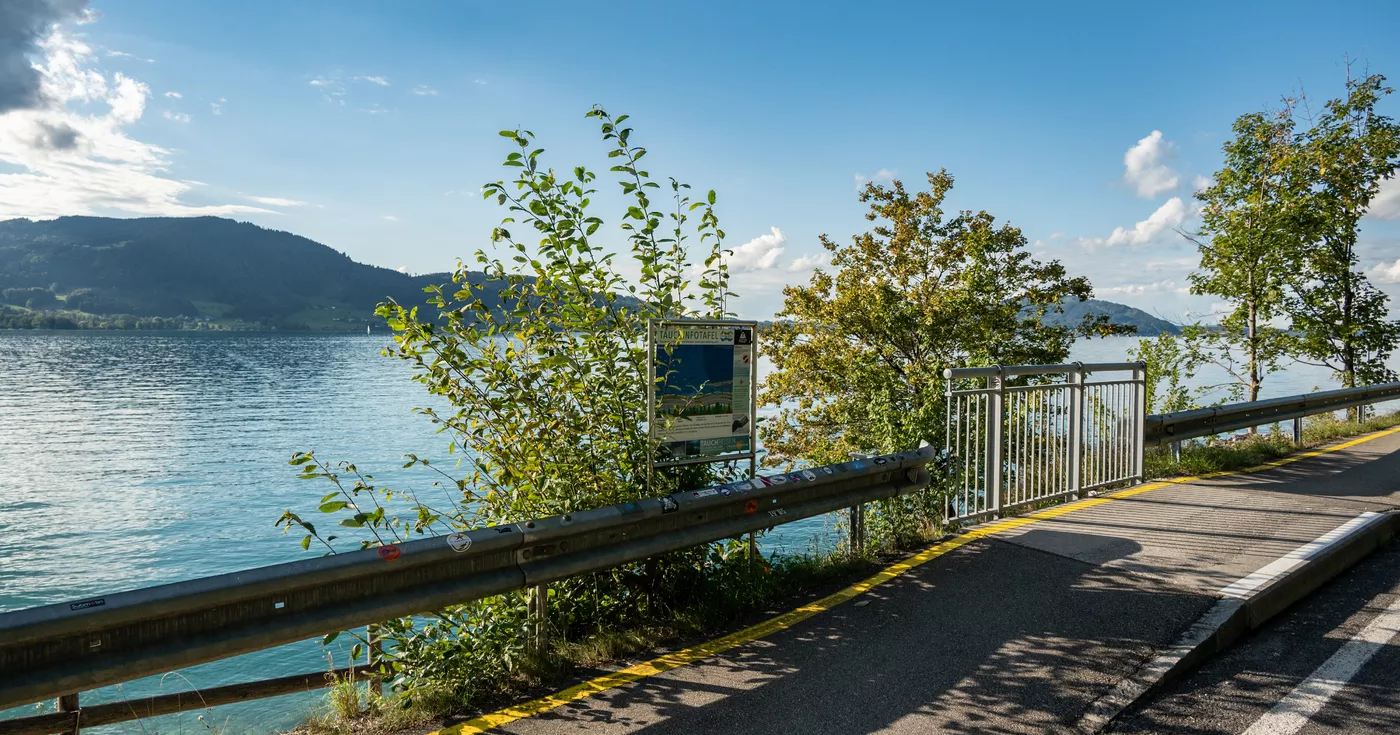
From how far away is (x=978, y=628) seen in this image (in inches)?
184

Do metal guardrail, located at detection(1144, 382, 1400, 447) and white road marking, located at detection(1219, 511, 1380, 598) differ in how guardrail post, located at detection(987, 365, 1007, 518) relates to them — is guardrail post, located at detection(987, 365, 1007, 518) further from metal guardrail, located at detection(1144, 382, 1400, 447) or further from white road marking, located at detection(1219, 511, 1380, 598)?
metal guardrail, located at detection(1144, 382, 1400, 447)

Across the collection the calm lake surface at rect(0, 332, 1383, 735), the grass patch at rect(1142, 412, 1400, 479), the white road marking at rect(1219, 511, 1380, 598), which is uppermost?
the grass patch at rect(1142, 412, 1400, 479)

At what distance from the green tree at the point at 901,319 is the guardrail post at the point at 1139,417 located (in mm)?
7189

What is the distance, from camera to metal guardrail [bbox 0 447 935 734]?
9.46 ft

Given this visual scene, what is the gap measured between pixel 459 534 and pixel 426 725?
89 cm

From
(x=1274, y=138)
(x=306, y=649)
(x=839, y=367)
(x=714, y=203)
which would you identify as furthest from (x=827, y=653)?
(x=1274, y=138)

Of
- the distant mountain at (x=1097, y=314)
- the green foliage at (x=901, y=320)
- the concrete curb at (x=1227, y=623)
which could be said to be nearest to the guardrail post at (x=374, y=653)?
the concrete curb at (x=1227, y=623)

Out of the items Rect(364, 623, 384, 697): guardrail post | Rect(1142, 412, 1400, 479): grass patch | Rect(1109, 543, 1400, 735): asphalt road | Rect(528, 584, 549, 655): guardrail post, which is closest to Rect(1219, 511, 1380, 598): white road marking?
Rect(1109, 543, 1400, 735): asphalt road

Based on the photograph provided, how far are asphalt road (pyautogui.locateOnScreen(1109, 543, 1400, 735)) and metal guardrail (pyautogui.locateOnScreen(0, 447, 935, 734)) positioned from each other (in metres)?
2.56

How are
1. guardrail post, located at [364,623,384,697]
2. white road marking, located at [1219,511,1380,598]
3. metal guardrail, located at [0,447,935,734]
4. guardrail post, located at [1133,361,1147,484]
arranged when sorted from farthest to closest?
1. guardrail post, located at [1133,361,1147,484]
2. white road marking, located at [1219,511,1380,598]
3. guardrail post, located at [364,623,384,697]
4. metal guardrail, located at [0,447,935,734]

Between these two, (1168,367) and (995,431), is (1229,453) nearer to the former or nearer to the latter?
(995,431)

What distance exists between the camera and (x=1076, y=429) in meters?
8.08

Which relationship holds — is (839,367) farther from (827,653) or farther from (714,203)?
(827,653)

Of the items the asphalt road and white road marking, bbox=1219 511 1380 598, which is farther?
white road marking, bbox=1219 511 1380 598
